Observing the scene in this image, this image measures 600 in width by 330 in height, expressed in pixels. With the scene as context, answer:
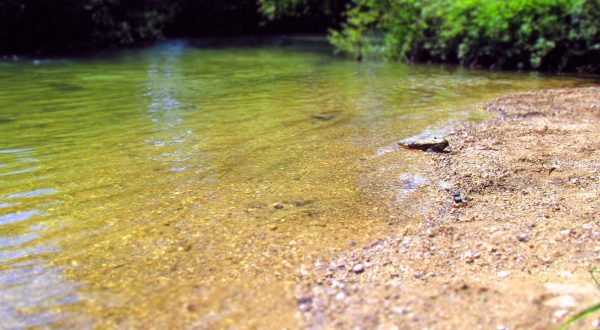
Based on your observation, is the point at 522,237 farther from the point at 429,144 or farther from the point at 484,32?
the point at 484,32

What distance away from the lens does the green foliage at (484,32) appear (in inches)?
540

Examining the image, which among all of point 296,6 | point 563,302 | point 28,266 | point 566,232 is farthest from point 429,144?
point 296,6

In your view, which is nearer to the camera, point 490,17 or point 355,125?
point 355,125

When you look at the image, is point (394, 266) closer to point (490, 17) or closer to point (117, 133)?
point (117, 133)

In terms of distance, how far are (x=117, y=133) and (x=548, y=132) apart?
5.76 meters

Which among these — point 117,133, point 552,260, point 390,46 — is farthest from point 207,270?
point 390,46

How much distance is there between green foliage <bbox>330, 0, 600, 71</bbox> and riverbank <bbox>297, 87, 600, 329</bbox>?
29.4ft

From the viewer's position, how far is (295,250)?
3.83 meters

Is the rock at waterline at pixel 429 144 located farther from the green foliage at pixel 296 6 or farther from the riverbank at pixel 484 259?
the green foliage at pixel 296 6

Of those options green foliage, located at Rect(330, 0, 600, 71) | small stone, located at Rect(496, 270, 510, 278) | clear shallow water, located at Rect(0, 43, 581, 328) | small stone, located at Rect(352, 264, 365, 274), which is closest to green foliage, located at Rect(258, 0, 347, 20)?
green foliage, located at Rect(330, 0, 600, 71)

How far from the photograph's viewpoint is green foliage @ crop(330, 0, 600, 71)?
45.0 ft

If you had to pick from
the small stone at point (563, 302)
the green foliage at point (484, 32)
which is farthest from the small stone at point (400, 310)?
the green foliage at point (484, 32)

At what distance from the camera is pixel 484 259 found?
11.9ft

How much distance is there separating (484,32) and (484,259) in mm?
12926
